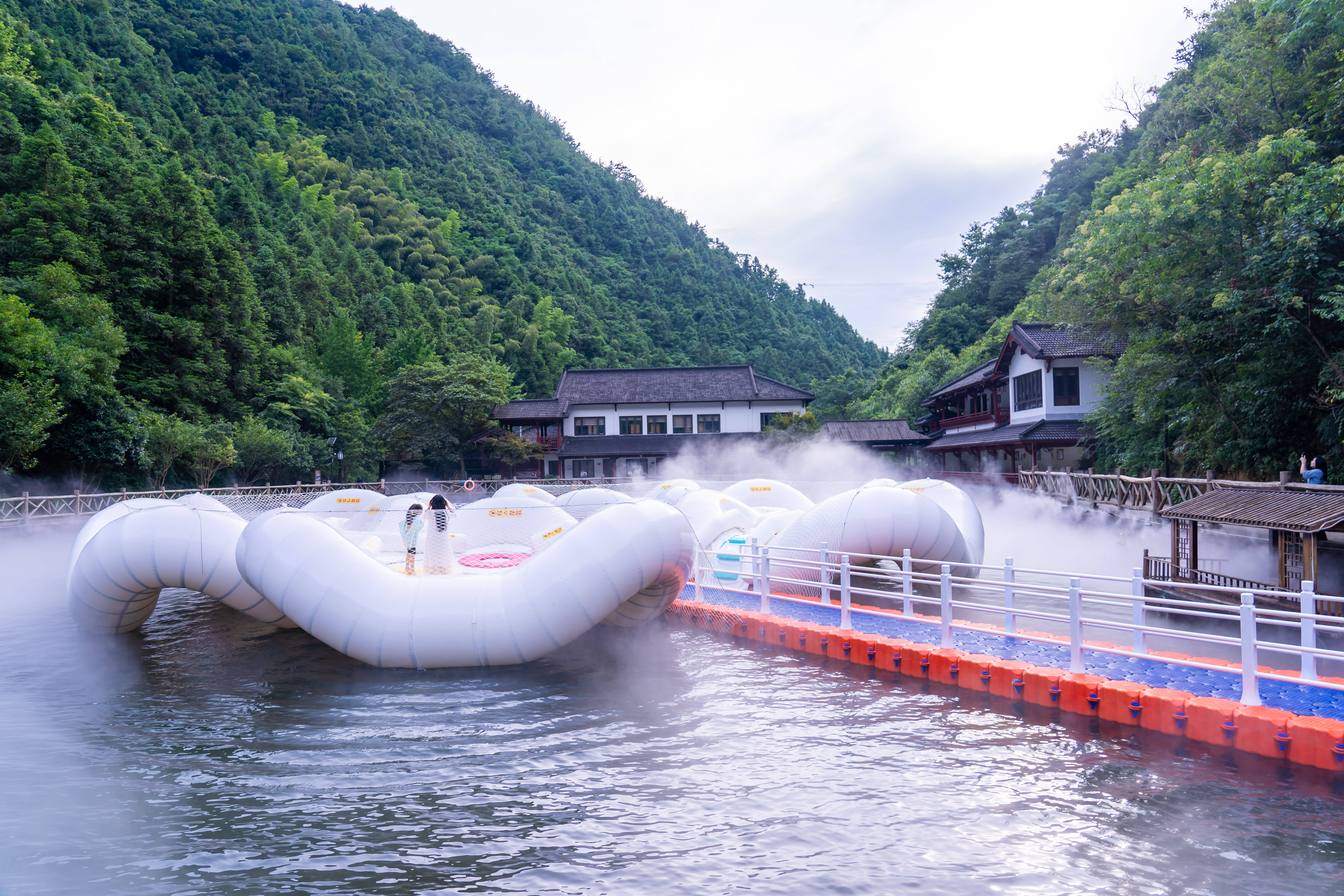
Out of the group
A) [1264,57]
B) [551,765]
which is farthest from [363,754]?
[1264,57]

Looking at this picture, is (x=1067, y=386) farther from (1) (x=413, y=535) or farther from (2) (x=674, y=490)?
(1) (x=413, y=535)

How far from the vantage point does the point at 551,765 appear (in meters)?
8.33

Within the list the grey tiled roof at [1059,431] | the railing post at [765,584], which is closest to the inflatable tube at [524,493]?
the railing post at [765,584]

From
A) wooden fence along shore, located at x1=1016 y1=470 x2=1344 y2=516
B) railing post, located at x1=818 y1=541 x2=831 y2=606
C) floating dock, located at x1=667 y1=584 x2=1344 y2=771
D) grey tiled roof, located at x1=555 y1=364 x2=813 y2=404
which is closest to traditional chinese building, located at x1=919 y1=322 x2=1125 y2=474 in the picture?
wooden fence along shore, located at x1=1016 y1=470 x2=1344 y2=516

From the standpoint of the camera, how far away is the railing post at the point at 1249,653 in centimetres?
734

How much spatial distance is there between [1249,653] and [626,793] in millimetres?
6111

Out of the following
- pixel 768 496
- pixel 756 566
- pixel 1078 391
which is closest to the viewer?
pixel 756 566

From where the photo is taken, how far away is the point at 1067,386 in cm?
3644

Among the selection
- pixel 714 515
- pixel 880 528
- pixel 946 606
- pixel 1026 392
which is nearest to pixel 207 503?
pixel 714 515

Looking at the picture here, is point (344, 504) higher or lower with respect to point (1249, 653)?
higher

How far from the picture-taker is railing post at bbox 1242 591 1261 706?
24.1 ft

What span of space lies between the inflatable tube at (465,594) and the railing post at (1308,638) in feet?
23.1

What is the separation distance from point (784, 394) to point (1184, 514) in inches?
1405

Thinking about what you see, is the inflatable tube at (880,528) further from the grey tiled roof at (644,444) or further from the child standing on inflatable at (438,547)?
the grey tiled roof at (644,444)
